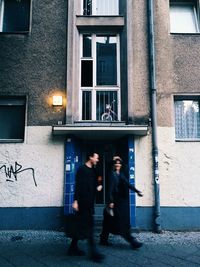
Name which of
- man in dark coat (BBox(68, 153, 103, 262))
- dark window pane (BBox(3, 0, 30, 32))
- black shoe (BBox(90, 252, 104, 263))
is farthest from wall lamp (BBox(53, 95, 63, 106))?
black shoe (BBox(90, 252, 104, 263))

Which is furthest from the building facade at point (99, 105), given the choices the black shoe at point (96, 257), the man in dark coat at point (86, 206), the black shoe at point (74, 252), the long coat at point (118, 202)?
the black shoe at point (96, 257)

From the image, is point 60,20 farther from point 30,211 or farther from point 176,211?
point 176,211

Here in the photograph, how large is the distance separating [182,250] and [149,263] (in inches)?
46.5

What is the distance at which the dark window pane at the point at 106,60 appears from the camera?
8.96 m

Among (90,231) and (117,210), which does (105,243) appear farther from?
(90,231)

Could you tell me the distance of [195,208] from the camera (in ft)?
26.0

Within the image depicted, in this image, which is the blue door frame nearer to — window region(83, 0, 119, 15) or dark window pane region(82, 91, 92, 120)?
dark window pane region(82, 91, 92, 120)

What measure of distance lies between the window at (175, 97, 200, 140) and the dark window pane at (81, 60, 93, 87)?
281 cm

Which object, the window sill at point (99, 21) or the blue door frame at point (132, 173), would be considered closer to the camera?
the blue door frame at point (132, 173)

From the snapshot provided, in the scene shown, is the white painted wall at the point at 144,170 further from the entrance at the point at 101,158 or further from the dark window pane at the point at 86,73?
the dark window pane at the point at 86,73

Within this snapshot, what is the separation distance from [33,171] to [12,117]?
1.83m

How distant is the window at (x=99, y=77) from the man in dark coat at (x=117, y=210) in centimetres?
288

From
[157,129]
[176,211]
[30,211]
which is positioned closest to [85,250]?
[30,211]

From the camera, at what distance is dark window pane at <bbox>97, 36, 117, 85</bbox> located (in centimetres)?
896
